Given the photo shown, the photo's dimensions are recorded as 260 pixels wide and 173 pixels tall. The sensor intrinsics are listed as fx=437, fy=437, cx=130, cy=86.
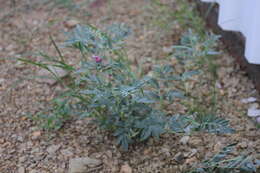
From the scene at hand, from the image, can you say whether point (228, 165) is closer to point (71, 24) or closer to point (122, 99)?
point (122, 99)

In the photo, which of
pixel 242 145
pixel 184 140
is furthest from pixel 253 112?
pixel 184 140

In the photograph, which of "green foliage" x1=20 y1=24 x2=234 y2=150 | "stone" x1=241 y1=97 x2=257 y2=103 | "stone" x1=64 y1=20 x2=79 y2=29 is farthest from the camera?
"stone" x1=64 y1=20 x2=79 y2=29

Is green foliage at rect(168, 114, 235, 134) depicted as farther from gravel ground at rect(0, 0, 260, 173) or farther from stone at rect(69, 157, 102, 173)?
stone at rect(69, 157, 102, 173)

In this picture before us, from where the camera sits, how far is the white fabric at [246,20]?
1.64 m

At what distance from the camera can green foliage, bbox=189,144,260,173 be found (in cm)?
134

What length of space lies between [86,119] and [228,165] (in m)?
0.67

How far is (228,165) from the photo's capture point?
1367mm

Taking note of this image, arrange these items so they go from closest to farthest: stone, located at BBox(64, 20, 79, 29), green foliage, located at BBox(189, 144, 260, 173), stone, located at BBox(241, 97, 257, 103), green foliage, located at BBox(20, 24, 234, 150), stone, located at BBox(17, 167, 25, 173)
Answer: green foliage, located at BBox(189, 144, 260, 173) < green foliage, located at BBox(20, 24, 234, 150) < stone, located at BBox(17, 167, 25, 173) < stone, located at BBox(241, 97, 257, 103) < stone, located at BBox(64, 20, 79, 29)

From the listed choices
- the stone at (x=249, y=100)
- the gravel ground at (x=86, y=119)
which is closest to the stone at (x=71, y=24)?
Answer: the gravel ground at (x=86, y=119)

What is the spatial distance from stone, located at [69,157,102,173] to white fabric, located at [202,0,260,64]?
2.34 ft

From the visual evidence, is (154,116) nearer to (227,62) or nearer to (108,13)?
(227,62)

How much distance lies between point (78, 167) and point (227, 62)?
0.95 meters

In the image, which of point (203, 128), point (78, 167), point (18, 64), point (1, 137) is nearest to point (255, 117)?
point (203, 128)

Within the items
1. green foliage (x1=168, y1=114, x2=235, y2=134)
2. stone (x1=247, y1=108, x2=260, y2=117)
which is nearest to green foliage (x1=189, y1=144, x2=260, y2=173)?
green foliage (x1=168, y1=114, x2=235, y2=134)
